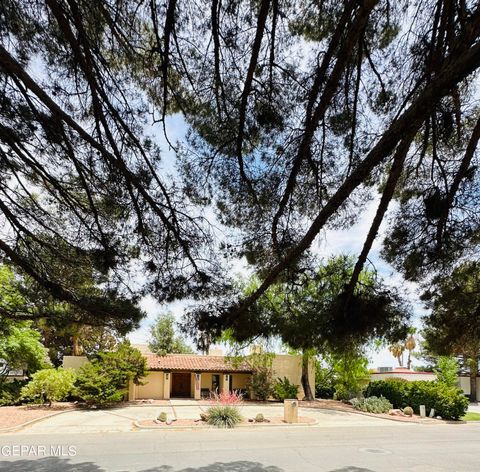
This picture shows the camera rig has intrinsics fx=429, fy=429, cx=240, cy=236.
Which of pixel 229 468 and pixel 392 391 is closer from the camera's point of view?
pixel 229 468

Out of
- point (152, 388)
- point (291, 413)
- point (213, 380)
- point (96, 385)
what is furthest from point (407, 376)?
point (96, 385)

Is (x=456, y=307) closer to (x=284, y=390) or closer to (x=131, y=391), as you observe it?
(x=284, y=390)

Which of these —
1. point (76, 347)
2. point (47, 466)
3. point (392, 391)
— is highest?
point (76, 347)

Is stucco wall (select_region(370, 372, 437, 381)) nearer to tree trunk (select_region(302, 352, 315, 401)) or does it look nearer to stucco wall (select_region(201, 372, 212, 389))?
tree trunk (select_region(302, 352, 315, 401))

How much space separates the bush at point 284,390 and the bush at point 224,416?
861 centimetres

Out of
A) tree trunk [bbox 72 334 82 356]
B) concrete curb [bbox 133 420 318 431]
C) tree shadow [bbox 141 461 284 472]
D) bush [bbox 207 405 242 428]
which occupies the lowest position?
tree shadow [bbox 141 461 284 472]

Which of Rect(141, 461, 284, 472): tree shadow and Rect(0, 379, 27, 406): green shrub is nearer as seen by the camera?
Rect(141, 461, 284, 472): tree shadow

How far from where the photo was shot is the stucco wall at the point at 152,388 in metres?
23.6

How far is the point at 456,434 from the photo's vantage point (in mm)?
13914

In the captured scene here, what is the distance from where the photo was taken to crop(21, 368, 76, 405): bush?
17.6 metres

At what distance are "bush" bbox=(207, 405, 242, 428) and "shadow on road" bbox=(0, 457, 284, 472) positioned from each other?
19.2ft

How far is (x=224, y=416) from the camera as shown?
48.7 ft

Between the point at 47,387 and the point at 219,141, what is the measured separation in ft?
55.6

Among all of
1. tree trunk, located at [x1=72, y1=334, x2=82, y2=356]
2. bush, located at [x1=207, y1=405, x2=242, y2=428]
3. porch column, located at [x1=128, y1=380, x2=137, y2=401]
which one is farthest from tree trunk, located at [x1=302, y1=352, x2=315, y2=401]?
tree trunk, located at [x1=72, y1=334, x2=82, y2=356]
